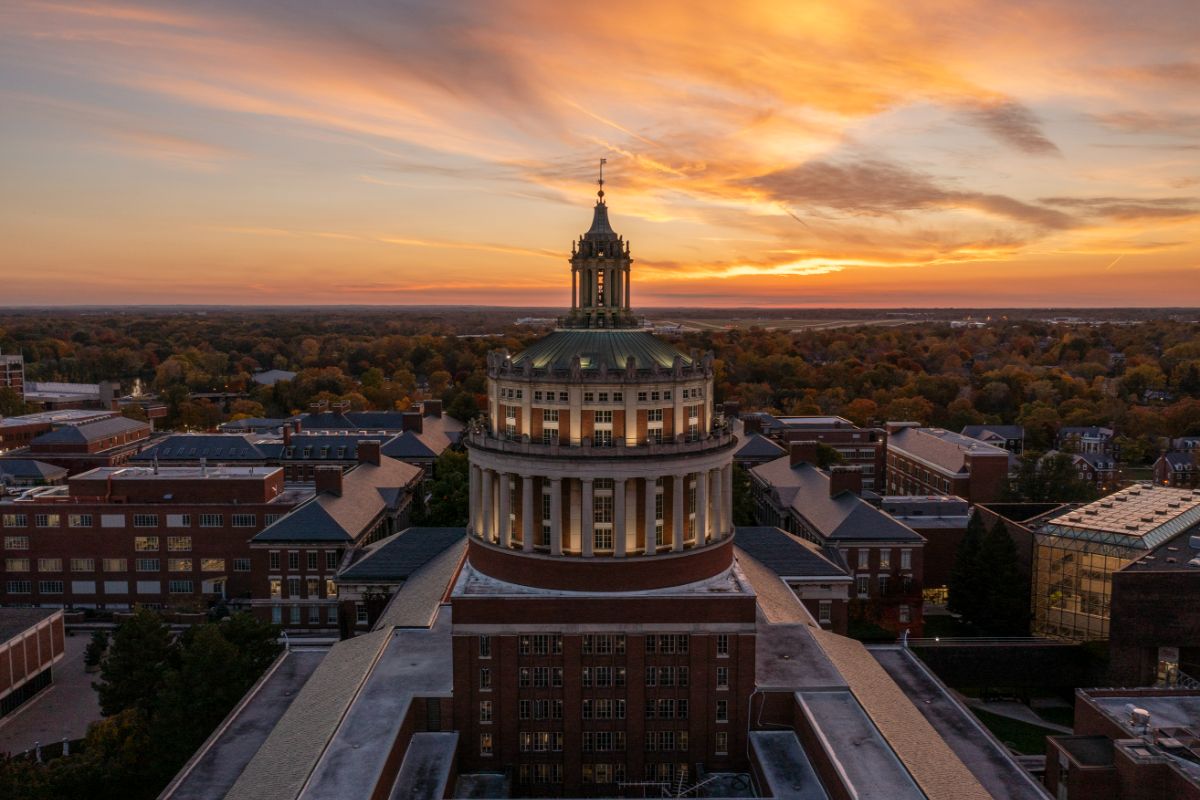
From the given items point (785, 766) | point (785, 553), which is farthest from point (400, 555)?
point (785, 766)

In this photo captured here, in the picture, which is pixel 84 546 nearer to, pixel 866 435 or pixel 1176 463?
pixel 866 435

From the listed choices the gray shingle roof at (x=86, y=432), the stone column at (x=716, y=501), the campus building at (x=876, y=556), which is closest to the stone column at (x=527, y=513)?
the stone column at (x=716, y=501)

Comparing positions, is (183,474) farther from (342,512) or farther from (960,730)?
(960,730)

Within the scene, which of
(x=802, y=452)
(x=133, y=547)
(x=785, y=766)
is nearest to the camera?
(x=785, y=766)

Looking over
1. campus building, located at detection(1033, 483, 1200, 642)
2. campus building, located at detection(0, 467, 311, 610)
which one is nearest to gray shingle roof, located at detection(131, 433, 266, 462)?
campus building, located at detection(0, 467, 311, 610)

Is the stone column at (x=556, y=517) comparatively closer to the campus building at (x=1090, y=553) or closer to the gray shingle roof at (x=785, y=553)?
the gray shingle roof at (x=785, y=553)

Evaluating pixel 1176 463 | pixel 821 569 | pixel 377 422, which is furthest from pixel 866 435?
pixel 377 422

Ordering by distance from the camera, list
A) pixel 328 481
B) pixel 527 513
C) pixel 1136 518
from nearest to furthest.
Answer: pixel 527 513
pixel 1136 518
pixel 328 481
